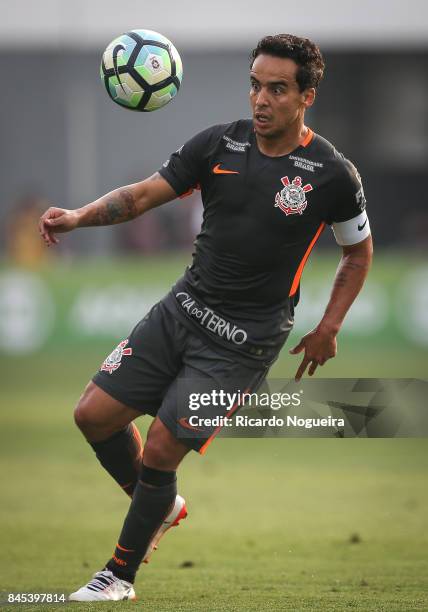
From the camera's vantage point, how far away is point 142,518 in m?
6.02

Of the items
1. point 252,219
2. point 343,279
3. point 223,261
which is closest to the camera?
point 252,219

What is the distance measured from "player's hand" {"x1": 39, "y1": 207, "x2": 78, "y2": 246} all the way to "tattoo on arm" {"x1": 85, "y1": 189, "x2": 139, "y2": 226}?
21 cm

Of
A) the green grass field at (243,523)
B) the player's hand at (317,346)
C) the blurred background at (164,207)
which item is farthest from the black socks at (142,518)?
the blurred background at (164,207)

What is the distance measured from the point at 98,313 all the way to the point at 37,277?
0.95 metres

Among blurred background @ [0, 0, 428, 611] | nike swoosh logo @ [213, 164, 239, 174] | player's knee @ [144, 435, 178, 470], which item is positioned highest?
nike swoosh logo @ [213, 164, 239, 174]

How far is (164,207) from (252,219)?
46.9ft

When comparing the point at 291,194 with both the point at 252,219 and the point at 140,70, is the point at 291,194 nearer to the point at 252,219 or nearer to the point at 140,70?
the point at 252,219

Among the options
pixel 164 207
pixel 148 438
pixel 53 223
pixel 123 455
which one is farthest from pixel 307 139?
pixel 164 207

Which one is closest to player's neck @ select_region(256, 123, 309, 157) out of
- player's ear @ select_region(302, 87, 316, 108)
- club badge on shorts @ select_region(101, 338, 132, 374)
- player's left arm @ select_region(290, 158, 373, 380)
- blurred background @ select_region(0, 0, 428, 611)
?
player's ear @ select_region(302, 87, 316, 108)

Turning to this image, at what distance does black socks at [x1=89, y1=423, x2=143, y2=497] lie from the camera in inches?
248

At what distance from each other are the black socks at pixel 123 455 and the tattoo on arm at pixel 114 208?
3.74 feet

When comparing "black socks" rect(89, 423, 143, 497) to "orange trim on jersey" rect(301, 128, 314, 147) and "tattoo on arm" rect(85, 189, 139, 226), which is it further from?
"orange trim on jersey" rect(301, 128, 314, 147)

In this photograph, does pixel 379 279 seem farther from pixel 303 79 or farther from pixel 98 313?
pixel 303 79

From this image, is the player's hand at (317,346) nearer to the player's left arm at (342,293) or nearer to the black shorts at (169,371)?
the player's left arm at (342,293)
